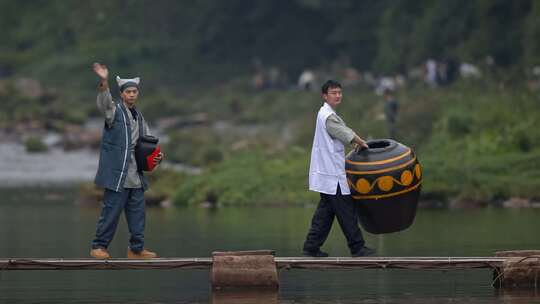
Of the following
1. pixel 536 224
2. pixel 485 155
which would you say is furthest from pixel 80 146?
pixel 536 224

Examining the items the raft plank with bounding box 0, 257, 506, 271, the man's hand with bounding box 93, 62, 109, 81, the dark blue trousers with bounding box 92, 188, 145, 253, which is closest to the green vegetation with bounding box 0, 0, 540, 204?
the raft plank with bounding box 0, 257, 506, 271

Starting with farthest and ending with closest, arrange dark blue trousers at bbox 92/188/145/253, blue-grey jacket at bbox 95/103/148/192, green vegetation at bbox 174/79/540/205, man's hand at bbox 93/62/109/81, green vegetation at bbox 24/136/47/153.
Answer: green vegetation at bbox 24/136/47/153 < green vegetation at bbox 174/79/540/205 < dark blue trousers at bbox 92/188/145/253 < blue-grey jacket at bbox 95/103/148/192 < man's hand at bbox 93/62/109/81

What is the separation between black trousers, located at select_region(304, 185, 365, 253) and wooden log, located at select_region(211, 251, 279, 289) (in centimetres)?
84

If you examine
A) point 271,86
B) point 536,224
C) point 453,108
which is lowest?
→ point 536,224

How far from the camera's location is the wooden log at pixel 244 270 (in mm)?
14773

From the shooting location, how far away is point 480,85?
124ft

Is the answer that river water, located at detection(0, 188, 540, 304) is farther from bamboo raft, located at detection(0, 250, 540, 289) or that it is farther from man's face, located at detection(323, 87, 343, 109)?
man's face, located at detection(323, 87, 343, 109)

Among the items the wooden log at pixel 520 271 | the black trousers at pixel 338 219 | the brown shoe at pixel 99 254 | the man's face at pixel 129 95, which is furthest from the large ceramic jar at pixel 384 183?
the brown shoe at pixel 99 254

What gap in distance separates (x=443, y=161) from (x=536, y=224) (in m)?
6.32

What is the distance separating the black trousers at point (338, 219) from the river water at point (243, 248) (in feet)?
1.32

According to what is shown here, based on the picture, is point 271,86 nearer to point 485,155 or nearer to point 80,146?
point 80,146

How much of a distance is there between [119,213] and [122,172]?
42cm

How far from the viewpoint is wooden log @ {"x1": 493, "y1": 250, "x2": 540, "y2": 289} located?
1480cm

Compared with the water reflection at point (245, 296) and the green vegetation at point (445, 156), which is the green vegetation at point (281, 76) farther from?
the water reflection at point (245, 296)
